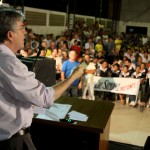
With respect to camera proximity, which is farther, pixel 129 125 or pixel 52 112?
pixel 129 125

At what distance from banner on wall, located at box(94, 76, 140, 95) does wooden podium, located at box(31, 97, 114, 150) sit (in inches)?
176

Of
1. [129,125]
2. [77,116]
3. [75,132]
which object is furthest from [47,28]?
[77,116]

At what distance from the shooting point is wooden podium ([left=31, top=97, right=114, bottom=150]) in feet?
8.91

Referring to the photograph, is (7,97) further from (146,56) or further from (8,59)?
(146,56)

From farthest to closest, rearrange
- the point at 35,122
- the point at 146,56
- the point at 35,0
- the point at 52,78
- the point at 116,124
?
1. the point at 35,0
2. the point at 146,56
3. the point at 116,124
4. the point at 52,78
5. the point at 35,122

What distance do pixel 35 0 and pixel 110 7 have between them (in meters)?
13.2

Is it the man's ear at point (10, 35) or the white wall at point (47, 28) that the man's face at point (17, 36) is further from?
the white wall at point (47, 28)

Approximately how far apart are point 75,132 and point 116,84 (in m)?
4.87

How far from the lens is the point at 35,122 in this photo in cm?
287

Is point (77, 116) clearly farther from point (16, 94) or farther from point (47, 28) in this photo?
point (47, 28)

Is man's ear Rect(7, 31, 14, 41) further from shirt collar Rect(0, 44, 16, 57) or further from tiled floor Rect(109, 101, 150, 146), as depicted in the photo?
tiled floor Rect(109, 101, 150, 146)

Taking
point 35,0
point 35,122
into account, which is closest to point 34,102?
point 35,122

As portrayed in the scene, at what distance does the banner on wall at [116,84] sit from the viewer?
7.51 meters

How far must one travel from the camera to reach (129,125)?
5809 millimetres
